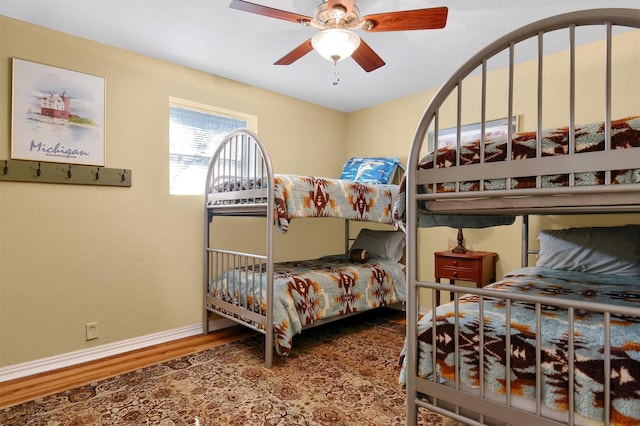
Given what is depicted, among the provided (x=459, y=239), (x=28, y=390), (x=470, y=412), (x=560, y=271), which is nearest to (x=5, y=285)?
(x=28, y=390)

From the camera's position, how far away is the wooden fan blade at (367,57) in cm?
212

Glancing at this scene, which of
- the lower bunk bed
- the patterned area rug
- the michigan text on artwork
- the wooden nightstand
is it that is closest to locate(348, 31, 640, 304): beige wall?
the wooden nightstand

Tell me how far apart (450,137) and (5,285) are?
11.9 ft

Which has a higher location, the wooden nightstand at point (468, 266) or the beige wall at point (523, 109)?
the beige wall at point (523, 109)

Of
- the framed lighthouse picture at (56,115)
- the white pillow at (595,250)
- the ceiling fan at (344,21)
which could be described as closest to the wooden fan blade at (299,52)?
the ceiling fan at (344,21)

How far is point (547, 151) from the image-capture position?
3.64 feet

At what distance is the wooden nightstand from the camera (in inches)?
111

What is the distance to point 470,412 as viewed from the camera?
A: 4.24 ft

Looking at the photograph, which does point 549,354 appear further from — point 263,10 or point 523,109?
point 523,109

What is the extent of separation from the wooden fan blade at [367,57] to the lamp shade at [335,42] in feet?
0.43

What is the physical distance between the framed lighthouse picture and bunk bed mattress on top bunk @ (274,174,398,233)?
4.45 ft

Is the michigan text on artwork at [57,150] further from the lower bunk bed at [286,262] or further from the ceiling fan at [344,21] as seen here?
the ceiling fan at [344,21]

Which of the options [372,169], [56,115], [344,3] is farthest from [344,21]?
[56,115]

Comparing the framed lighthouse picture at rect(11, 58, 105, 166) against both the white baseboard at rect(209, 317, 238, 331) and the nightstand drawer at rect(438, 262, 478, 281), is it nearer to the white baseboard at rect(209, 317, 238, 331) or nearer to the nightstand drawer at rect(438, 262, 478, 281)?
the white baseboard at rect(209, 317, 238, 331)
